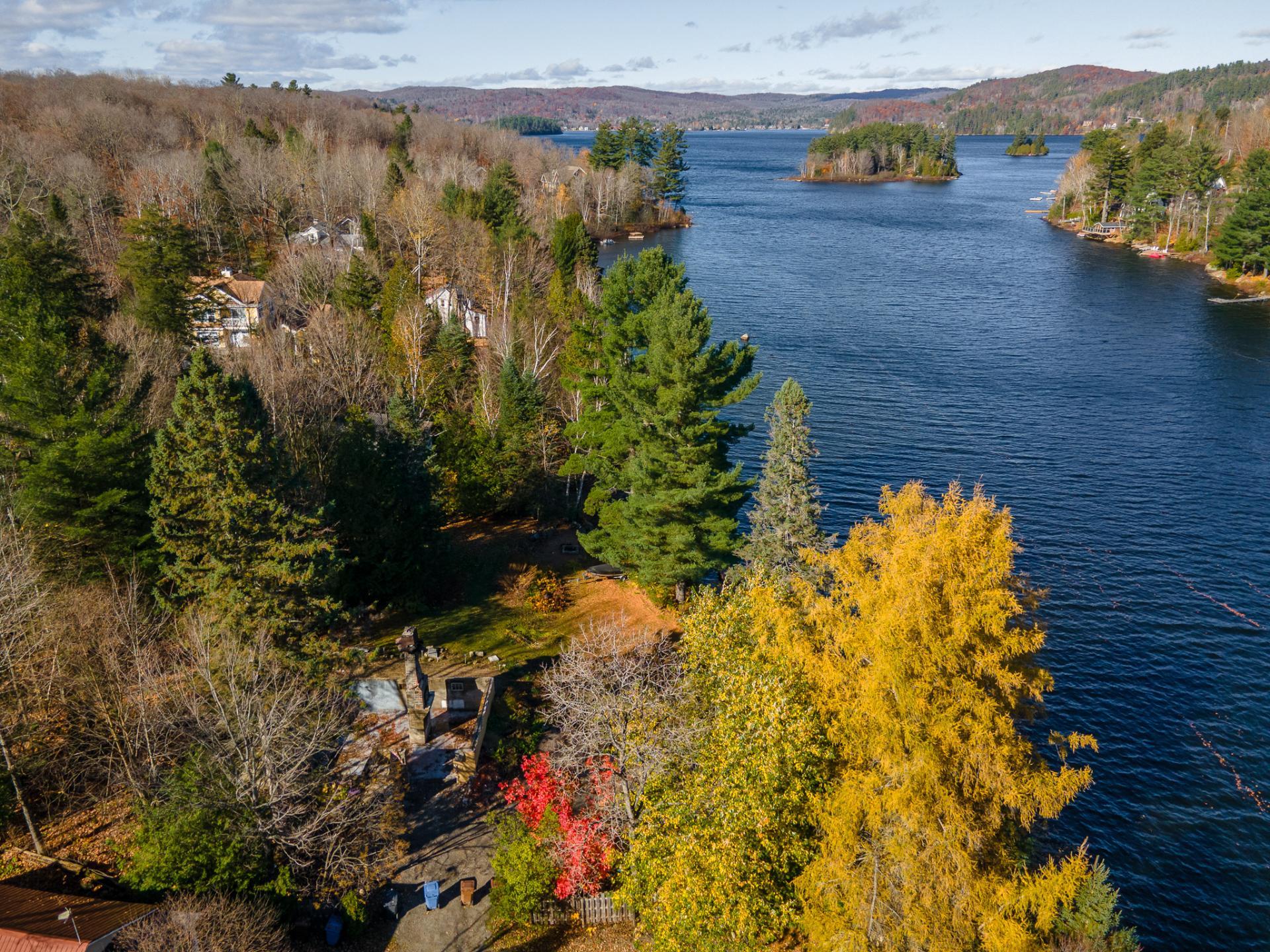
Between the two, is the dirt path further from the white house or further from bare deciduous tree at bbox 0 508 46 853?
the white house

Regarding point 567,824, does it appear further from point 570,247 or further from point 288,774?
point 570,247

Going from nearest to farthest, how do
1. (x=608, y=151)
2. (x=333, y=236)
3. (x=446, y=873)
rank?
(x=446, y=873) < (x=333, y=236) < (x=608, y=151)

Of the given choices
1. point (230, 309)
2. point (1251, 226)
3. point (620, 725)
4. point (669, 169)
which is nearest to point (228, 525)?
point (620, 725)

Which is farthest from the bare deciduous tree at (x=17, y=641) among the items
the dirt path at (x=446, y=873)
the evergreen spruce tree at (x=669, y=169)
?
the evergreen spruce tree at (x=669, y=169)

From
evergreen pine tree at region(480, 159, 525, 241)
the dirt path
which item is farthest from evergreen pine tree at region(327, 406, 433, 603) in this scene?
evergreen pine tree at region(480, 159, 525, 241)

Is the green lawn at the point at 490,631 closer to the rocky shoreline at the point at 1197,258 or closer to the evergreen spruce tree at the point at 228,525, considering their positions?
the evergreen spruce tree at the point at 228,525

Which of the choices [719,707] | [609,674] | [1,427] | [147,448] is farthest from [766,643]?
[1,427]

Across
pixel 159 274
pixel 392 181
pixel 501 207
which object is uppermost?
pixel 392 181
